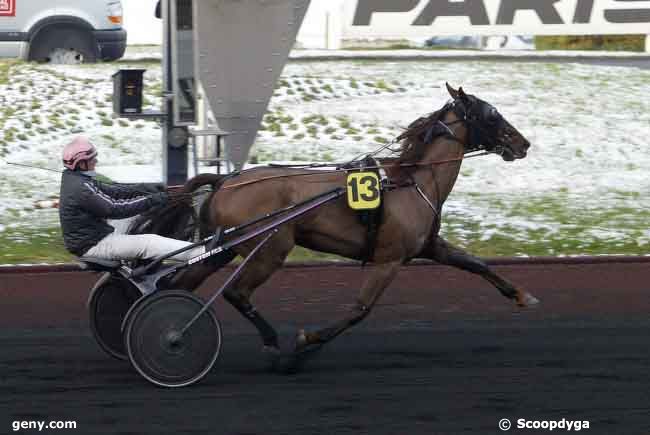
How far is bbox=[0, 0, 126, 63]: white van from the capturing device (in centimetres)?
1742

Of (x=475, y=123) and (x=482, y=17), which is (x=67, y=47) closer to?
(x=482, y=17)

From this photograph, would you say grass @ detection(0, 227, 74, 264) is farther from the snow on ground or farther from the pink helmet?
the pink helmet

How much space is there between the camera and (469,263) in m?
7.68

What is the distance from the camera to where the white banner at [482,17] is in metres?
17.9

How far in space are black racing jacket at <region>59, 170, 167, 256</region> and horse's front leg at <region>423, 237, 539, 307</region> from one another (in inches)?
74.3

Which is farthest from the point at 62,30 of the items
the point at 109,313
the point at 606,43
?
the point at 109,313

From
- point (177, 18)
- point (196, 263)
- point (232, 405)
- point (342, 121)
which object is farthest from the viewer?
point (342, 121)

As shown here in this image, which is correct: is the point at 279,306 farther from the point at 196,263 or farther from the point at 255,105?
the point at 255,105

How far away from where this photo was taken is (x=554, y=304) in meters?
9.20

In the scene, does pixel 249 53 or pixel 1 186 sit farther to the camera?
pixel 1 186

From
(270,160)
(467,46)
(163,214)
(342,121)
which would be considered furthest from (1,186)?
(467,46)

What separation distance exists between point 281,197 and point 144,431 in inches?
72.4

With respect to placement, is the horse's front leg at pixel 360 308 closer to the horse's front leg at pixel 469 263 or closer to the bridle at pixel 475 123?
the horse's front leg at pixel 469 263

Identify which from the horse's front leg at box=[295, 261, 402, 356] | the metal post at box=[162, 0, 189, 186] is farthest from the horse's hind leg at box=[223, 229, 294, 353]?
the metal post at box=[162, 0, 189, 186]
